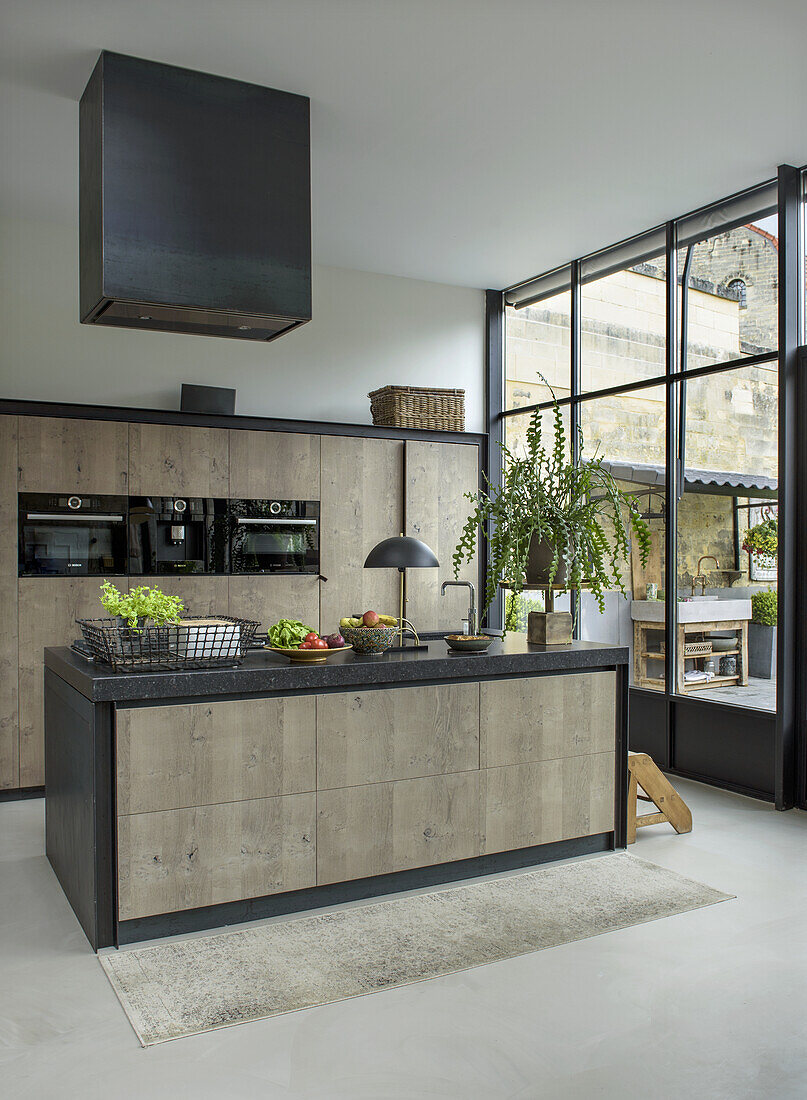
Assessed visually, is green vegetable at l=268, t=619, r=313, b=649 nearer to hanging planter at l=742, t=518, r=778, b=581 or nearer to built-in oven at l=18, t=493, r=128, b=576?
built-in oven at l=18, t=493, r=128, b=576

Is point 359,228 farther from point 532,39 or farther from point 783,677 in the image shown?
point 783,677

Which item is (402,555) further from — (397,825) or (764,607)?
(764,607)

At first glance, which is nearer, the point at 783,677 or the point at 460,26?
the point at 460,26

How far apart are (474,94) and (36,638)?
3583mm

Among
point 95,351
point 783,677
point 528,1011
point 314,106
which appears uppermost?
point 314,106

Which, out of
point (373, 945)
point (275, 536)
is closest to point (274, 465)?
point (275, 536)

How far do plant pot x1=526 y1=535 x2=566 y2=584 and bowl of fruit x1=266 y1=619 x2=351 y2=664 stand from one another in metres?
1.03

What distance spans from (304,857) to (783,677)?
9.04ft

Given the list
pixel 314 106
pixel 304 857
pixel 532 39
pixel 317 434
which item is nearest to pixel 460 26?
pixel 532 39

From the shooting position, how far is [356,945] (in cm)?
299

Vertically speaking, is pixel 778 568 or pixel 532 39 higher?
pixel 532 39

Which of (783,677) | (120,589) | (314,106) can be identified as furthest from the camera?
(120,589)

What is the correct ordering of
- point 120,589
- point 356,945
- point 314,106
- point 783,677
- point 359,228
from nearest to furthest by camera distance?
point 356,945
point 314,106
point 783,677
point 120,589
point 359,228

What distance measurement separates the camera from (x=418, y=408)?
19.8ft
